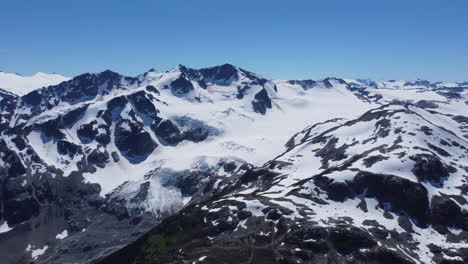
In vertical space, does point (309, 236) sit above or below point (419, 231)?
above

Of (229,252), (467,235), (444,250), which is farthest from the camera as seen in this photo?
(467,235)

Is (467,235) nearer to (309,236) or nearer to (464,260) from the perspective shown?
(464,260)

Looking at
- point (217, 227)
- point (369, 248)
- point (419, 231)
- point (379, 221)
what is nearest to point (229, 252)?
point (217, 227)

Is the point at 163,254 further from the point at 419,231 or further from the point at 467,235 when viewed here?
the point at 467,235

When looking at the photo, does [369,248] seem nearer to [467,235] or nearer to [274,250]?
[274,250]

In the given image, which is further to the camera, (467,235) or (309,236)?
(467,235)

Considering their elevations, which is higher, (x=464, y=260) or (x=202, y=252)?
(x=202, y=252)

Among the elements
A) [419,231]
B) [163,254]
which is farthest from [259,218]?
[419,231]

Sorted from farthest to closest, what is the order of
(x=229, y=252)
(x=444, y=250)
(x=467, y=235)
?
(x=467, y=235)
(x=444, y=250)
(x=229, y=252)

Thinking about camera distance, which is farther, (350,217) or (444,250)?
(350,217)
